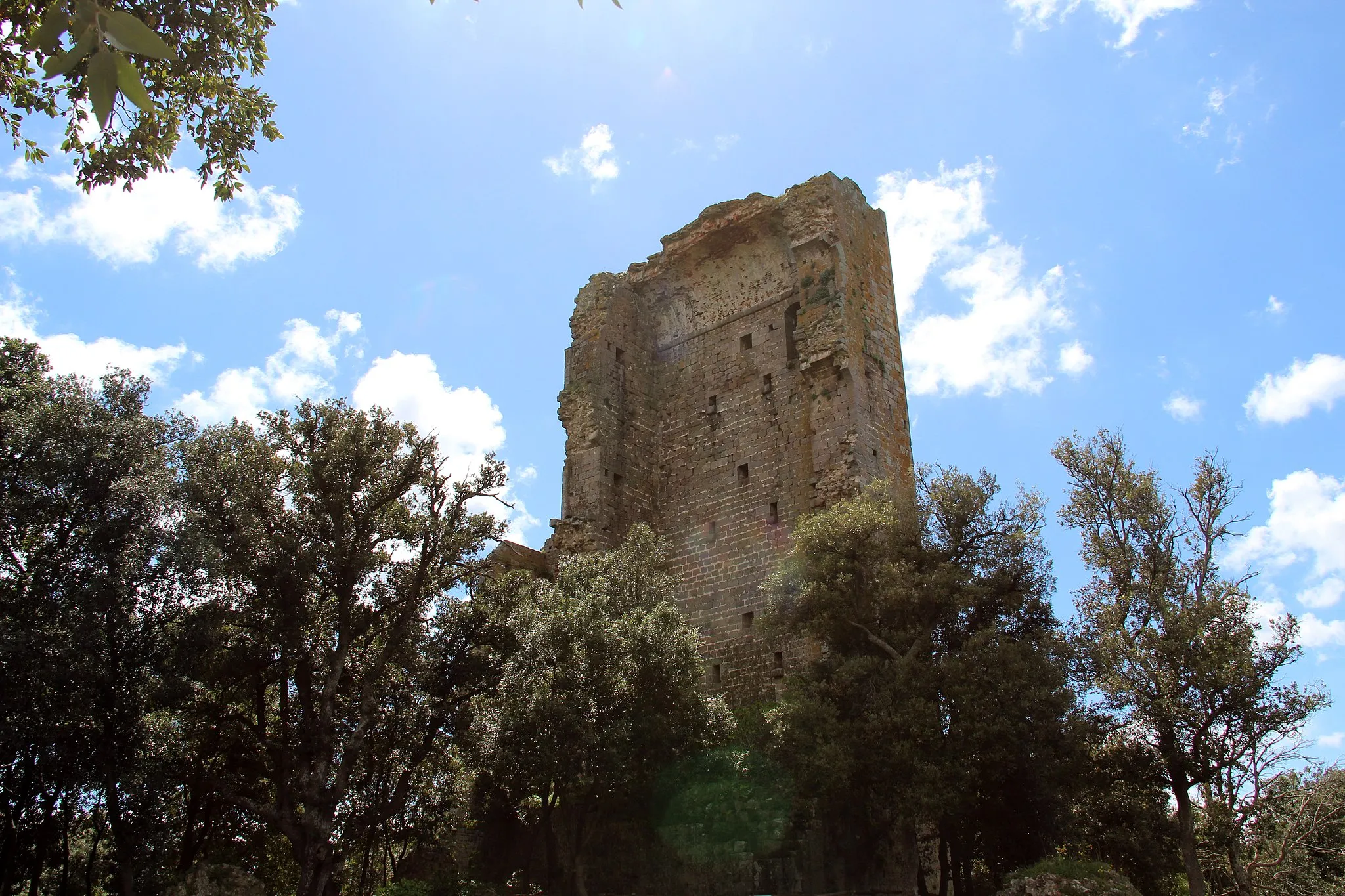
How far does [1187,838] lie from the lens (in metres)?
12.5

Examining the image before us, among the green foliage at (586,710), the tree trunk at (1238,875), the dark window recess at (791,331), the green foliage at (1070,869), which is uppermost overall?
the dark window recess at (791,331)

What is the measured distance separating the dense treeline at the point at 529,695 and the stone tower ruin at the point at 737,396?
3907 millimetres

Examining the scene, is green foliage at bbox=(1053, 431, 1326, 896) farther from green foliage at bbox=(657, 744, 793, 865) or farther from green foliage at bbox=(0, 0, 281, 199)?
green foliage at bbox=(0, 0, 281, 199)

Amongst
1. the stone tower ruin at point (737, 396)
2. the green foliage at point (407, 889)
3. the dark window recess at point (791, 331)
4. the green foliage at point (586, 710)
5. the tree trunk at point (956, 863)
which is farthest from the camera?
the dark window recess at point (791, 331)

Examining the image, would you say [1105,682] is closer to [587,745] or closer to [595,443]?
[587,745]

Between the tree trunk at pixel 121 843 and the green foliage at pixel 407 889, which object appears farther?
the green foliage at pixel 407 889

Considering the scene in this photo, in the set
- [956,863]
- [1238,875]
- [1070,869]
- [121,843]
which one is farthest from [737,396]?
[121,843]

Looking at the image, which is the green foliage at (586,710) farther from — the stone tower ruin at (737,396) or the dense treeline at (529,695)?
the stone tower ruin at (737,396)

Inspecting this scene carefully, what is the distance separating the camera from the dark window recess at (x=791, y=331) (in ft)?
67.1

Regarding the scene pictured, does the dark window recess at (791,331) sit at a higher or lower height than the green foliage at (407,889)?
higher

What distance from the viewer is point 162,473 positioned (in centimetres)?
1322

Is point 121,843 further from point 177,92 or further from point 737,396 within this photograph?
point 737,396

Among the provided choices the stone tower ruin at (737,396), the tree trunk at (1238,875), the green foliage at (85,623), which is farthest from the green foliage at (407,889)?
the tree trunk at (1238,875)

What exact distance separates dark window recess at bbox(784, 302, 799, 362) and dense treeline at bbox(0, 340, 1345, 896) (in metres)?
6.42
